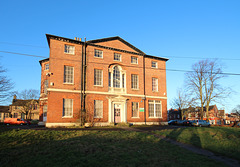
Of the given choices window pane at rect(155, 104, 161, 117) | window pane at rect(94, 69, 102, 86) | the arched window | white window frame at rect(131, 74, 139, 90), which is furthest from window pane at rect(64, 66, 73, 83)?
window pane at rect(155, 104, 161, 117)

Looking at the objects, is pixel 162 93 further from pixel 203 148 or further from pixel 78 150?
pixel 78 150

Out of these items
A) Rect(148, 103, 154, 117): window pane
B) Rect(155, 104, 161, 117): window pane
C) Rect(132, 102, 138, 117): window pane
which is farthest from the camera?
Rect(155, 104, 161, 117): window pane

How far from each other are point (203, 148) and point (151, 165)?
519cm

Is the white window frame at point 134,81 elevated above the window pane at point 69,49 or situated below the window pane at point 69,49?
below

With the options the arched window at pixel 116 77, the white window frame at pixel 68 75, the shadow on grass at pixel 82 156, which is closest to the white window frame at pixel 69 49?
the white window frame at pixel 68 75

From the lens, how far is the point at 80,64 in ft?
76.0

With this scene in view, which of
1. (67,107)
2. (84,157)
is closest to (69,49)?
(67,107)

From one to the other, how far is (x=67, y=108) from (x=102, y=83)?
553 cm

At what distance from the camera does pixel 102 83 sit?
24.2m

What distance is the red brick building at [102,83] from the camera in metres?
21.6

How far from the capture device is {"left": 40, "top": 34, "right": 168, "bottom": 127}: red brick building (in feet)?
70.8

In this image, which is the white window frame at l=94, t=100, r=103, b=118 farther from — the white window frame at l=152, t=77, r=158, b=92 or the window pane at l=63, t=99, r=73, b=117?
the white window frame at l=152, t=77, r=158, b=92

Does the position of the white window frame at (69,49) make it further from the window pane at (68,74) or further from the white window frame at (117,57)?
the white window frame at (117,57)

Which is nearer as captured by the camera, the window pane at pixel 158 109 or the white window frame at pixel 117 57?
the white window frame at pixel 117 57
